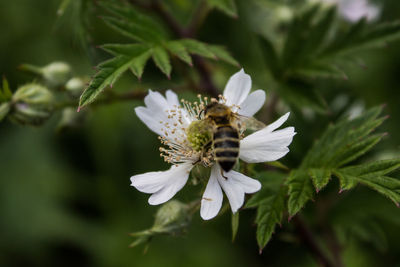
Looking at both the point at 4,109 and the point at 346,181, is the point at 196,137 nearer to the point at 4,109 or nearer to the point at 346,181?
the point at 346,181

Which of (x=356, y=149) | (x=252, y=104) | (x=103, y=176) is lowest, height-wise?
(x=103, y=176)

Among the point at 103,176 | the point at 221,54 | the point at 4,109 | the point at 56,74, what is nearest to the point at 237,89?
the point at 221,54

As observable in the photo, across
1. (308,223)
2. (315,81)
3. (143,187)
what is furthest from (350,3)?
(143,187)

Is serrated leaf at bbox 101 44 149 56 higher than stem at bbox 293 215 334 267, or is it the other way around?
serrated leaf at bbox 101 44 149 56

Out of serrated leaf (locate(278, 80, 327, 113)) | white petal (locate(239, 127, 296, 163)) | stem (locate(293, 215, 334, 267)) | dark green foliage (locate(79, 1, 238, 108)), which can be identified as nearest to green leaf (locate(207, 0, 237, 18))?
dark green foliage (locate(79, 1, 238, 108))

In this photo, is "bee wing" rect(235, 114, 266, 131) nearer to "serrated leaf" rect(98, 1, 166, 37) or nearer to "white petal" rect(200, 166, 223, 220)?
"white petal" rect(200, 166, 223, 220)

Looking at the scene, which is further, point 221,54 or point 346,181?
point 221,54

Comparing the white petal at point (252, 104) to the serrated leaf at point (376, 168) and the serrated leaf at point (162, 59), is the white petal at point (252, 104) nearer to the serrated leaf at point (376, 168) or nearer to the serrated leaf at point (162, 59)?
the serrated leaf at point (162, 59)
